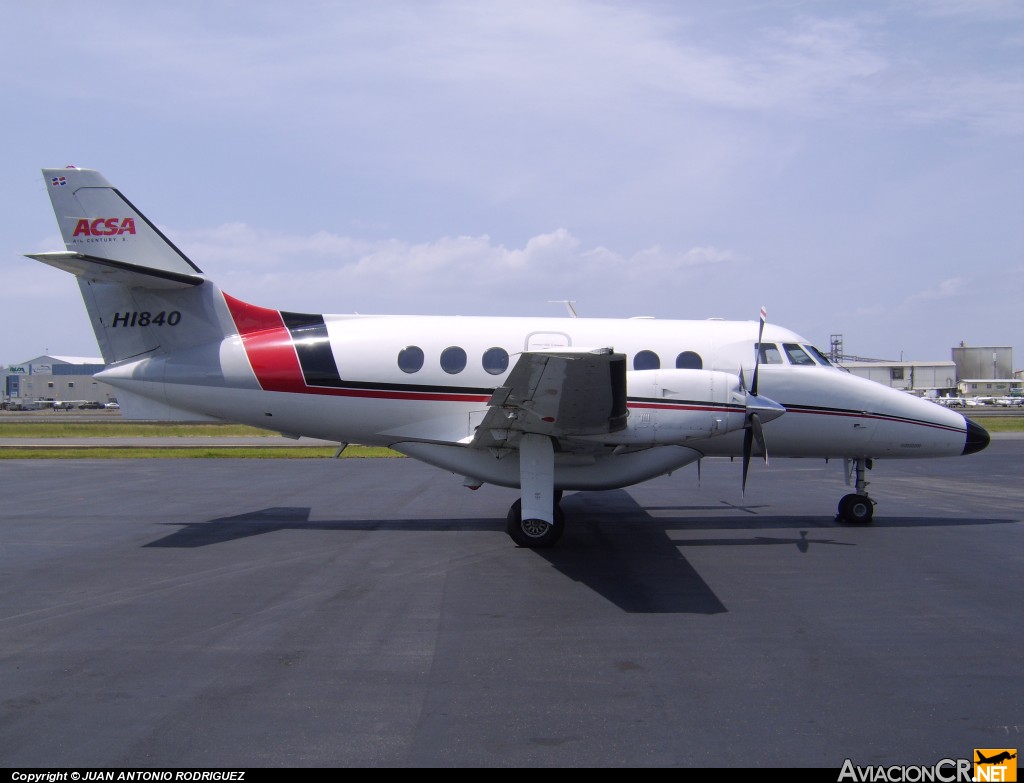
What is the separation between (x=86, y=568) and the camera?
29.9ft

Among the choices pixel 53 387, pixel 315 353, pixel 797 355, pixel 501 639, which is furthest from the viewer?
pixel 53 387

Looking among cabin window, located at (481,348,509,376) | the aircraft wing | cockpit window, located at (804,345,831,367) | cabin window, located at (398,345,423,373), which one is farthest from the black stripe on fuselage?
cockpit window, located at (804,345,831,367)

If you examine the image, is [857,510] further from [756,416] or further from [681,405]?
[681,405]

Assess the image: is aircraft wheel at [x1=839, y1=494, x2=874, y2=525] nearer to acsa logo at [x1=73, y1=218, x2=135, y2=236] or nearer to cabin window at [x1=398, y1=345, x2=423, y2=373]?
cabin window at [x1=398, y1=345, x2=423, y2=373]

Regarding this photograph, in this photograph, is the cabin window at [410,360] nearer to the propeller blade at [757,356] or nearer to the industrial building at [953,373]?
the propeller blade at [757,356]

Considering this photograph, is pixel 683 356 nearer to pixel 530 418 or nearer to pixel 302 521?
pixel 530 418

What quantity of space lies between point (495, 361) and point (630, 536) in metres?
3.25

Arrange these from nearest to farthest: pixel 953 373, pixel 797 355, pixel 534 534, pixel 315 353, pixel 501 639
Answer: pixel 501 639 < pixel 534 534 < pixel 315 353 < pixel 797 355 < pixel 953 373

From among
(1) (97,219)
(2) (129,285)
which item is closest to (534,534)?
(2) (129,285)

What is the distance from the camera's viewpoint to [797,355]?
39.5 ft

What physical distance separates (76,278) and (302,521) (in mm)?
5069

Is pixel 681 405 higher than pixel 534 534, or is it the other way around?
pixel 681 405

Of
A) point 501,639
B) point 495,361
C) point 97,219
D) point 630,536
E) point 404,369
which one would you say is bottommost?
point 630,536

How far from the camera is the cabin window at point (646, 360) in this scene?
38.4ft
